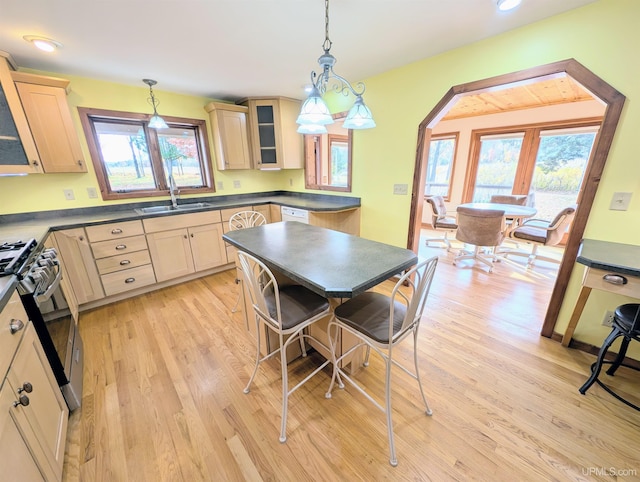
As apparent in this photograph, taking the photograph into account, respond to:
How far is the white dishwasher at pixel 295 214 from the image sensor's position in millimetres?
3147

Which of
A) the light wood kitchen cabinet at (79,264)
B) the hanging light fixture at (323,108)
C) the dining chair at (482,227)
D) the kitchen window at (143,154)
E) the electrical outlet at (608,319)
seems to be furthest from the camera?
the dining chair at (482,227)

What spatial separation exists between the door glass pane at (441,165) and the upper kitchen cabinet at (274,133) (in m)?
3.23

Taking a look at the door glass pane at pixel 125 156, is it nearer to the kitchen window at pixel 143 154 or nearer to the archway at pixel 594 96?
the kitchen window at pixel 143 154

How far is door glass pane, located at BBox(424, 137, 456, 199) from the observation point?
5.31 m

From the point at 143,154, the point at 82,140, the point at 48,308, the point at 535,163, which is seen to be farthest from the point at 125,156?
the point at 535,163

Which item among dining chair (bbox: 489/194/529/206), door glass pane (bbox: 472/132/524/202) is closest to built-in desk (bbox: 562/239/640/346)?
dining chair (bbox: 489/194/529/206)

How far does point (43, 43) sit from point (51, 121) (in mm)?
700

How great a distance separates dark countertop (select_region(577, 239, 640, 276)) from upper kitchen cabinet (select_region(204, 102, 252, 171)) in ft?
11.9

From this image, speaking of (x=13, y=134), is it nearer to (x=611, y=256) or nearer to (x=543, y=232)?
(x=611, y=256)

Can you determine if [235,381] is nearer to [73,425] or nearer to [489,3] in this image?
[73,425]

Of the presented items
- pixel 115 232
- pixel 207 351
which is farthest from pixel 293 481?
pixel 115 232

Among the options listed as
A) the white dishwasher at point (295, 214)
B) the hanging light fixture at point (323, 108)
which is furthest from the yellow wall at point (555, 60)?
the hanging light fixture at point (323, 108)

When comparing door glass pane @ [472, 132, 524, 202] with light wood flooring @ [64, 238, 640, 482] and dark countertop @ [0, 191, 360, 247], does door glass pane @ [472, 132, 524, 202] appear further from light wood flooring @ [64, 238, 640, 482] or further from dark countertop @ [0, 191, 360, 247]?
light wood flooring @ [64, 238, 640, 482]

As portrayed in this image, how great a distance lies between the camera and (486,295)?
2.68 metres
